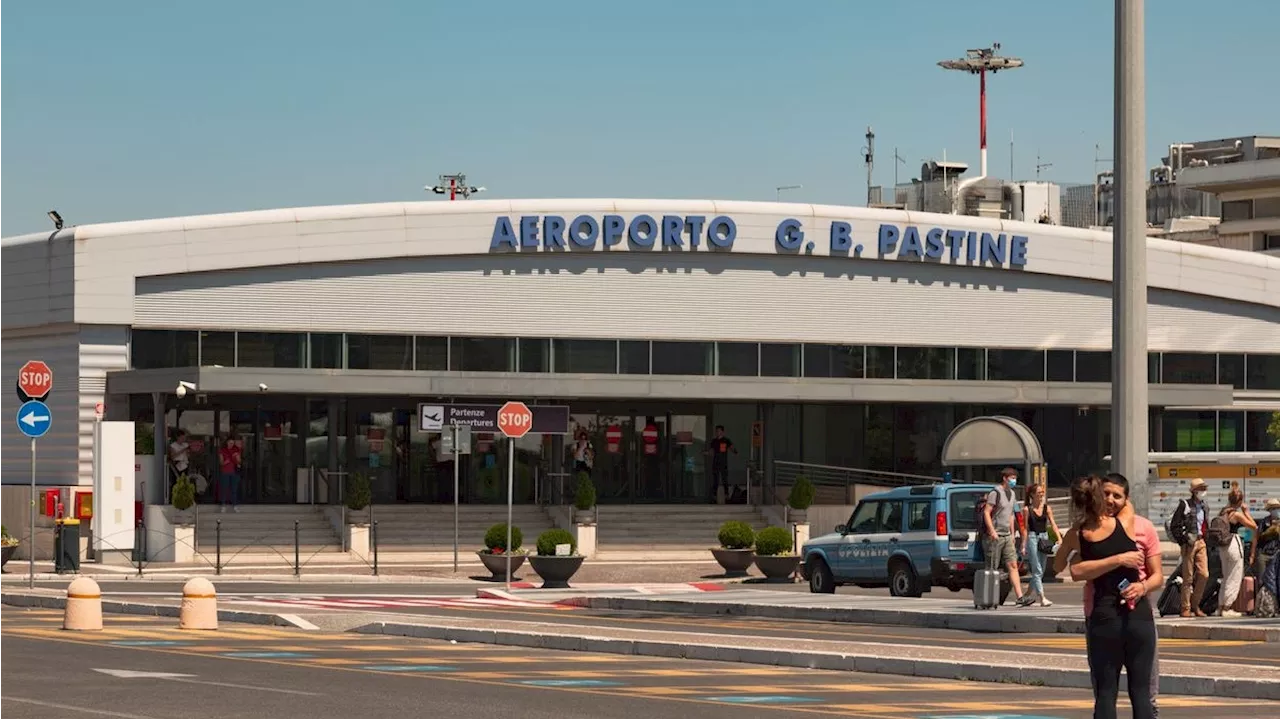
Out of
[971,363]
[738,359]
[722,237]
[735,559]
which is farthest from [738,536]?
[971,363]

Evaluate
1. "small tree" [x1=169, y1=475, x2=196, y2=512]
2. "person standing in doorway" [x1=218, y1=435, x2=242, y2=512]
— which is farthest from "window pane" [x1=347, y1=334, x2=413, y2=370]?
"small tree" [x1=169, y1=475, x2=196, y2=512]

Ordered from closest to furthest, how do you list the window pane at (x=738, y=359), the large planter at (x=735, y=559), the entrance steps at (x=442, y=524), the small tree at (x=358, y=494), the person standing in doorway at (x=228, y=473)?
1. the large planter at (x=735, y=559)
2. the small tree at (x=358, y=494)
3. the entrance steps at (x=442, y=524)
4. the person standing in doorway at (x=228, y=473)
5. the window pane at (x=738, y=359)

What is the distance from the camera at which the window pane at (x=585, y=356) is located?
51.4 m

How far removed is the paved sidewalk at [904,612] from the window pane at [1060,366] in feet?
79.5

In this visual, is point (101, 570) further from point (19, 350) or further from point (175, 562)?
point (19, 350)

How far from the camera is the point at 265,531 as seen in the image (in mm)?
47312

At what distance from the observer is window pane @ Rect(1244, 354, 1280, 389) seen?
58.3 metres

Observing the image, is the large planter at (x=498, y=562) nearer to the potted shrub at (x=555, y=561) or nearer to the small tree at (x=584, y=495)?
the potted shrub at (x=555, y=561)

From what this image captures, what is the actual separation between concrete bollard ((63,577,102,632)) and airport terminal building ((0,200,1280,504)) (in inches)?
847

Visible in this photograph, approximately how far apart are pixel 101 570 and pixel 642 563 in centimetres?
1198

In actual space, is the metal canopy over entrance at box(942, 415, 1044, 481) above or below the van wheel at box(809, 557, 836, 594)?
above

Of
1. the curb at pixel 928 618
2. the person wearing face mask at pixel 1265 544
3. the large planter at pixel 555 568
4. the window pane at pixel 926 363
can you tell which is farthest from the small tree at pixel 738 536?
the person wearing face mask at pixel 1265 544

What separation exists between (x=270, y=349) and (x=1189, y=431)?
25206 millimetres

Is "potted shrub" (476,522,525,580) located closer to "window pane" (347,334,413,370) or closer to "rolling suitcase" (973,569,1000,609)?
"window pane" (347,334,413,370)
